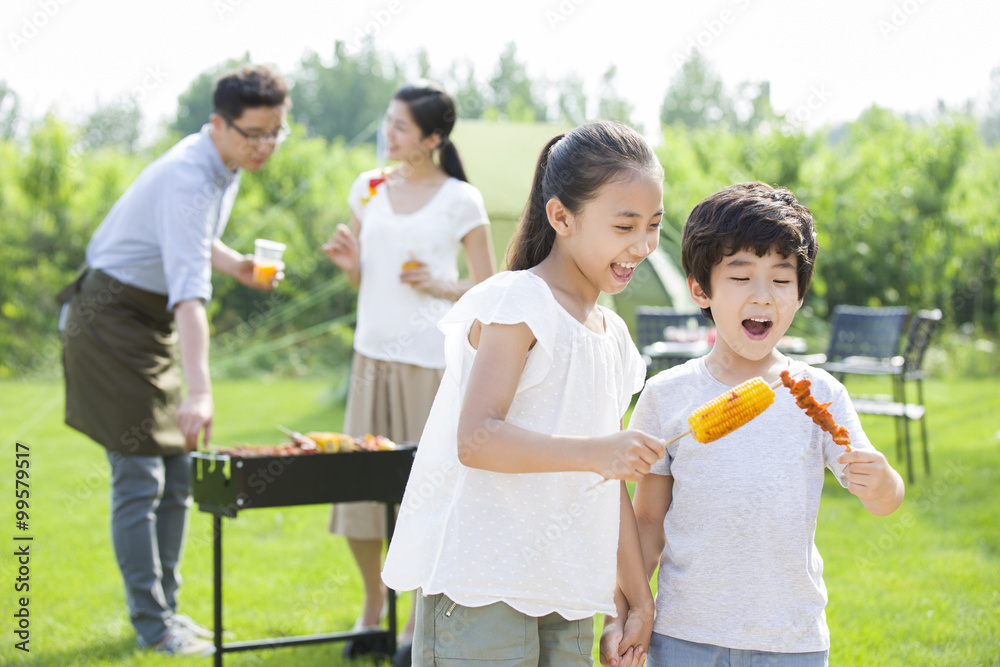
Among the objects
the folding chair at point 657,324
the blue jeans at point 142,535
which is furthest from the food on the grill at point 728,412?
the folding chair at point 657,324

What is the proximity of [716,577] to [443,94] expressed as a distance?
2.47 meters

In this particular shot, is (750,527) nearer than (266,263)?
Yes

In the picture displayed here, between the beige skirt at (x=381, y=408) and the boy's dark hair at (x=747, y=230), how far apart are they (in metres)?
1.73

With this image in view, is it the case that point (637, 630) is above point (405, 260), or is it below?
below

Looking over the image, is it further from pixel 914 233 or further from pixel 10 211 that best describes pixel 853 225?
pixel 10 211

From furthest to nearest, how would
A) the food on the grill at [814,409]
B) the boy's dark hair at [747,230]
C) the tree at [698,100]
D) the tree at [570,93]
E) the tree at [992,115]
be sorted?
the tree at [992,115], the tree at [698,100], the tree at [570,93], the boy's dark hair at [747,230], the food on the grill at [814,409]

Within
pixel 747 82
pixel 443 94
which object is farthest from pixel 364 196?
pixel 747 82

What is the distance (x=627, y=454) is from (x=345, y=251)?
8.02ft

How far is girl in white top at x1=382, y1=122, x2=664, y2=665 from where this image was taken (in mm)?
1687

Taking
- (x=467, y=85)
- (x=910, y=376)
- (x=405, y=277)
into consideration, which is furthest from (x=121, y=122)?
(x=405, y=277)

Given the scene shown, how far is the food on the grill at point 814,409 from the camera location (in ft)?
5.91

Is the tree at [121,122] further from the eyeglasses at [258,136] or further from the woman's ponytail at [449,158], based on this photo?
the woman's ponytail at [449,158]

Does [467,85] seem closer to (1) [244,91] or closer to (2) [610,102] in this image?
(2) [610,102]

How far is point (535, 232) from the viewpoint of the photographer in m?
1.98
